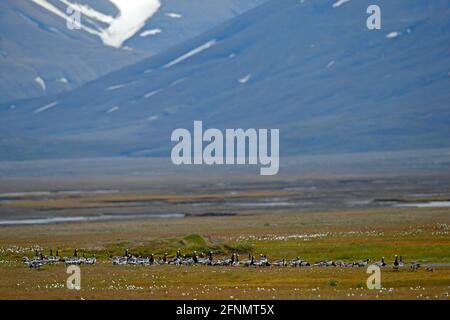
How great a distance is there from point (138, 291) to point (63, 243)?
74.7ft

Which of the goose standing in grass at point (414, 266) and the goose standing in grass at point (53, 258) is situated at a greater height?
the goose standing in grass at point (53, 258)

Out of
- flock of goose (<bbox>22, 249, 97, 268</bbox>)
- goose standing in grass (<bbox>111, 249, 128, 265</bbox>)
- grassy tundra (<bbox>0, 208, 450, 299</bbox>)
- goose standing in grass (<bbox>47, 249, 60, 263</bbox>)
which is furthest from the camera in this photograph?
goose standing in grass (<bbox>47, 249, 60, 263</bbox>)

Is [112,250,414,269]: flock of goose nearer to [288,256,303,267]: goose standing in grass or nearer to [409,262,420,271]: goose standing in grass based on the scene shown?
[288,256,303,267]: goose standing in grass

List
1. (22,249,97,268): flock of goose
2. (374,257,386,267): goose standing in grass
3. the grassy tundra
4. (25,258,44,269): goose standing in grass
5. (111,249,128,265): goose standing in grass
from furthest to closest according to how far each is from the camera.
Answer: (111,249,128,265): goose standing in grass, (22,249,97,268): flock of goose, (25,258,44,269): goose standing in grass, (374,257,386,267): goose standing in grass, the grassy tundra

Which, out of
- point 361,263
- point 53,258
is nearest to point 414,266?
point 361,263

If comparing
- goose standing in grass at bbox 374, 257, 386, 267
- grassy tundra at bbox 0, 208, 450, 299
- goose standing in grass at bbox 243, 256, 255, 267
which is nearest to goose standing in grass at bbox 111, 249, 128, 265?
grassy tundra at bbox 0, 208, 450, 299

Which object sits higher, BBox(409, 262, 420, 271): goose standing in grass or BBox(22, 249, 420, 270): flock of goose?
BBox(22, 249, 420, 270): flock of goose

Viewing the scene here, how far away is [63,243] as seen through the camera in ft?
187

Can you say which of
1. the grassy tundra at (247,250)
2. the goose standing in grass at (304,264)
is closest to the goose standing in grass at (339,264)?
the goose standing in grass at (304,264)

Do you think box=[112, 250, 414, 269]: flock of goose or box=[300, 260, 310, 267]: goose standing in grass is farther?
box=[300, 260, 310, 267]: goose standing in grass

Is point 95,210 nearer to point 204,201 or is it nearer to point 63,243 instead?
point 204,201

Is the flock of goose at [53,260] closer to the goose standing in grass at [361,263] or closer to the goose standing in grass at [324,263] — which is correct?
the goose standing in grass at [324,263]

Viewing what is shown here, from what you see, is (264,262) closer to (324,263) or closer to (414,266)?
(324,263)
